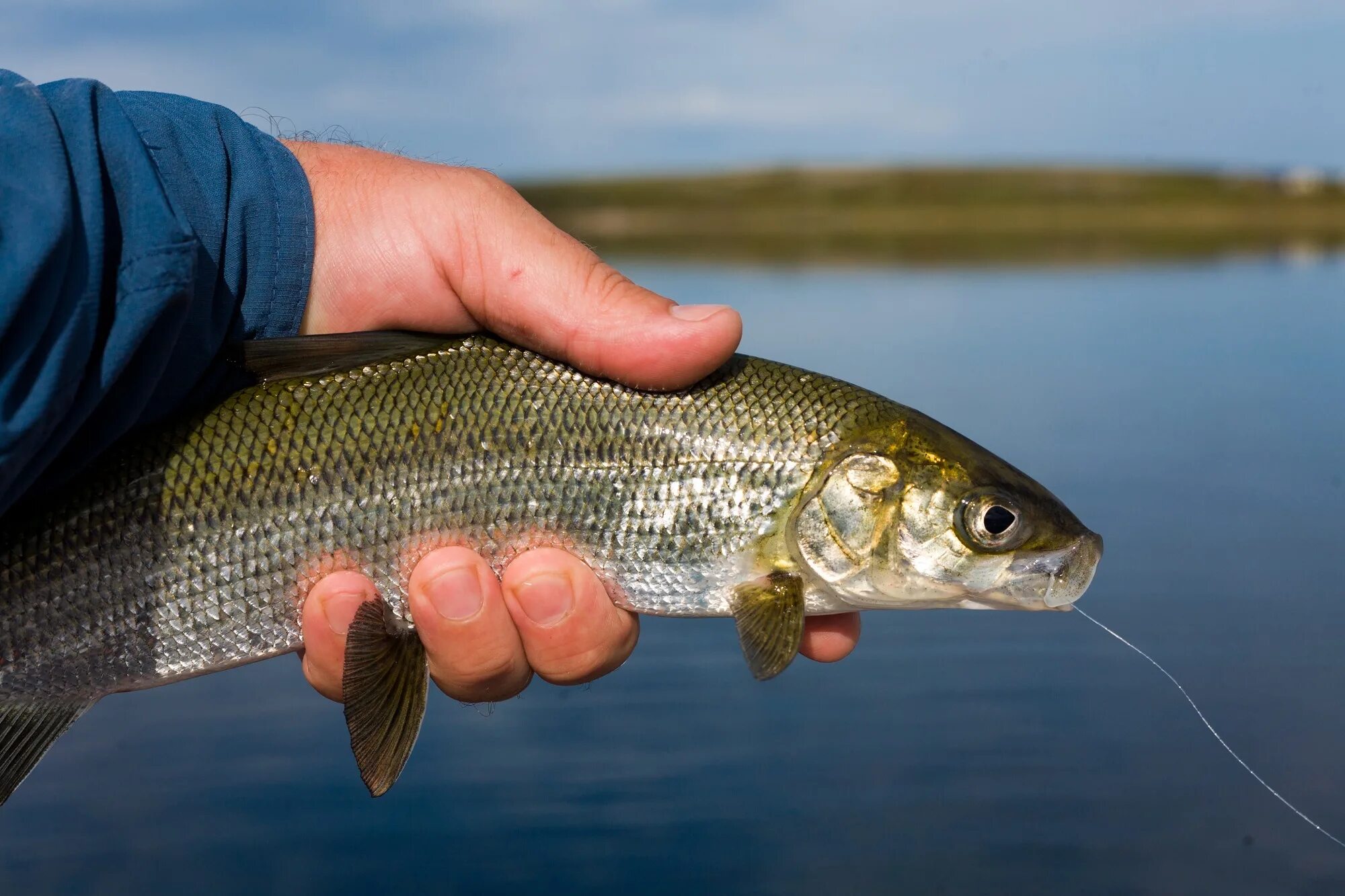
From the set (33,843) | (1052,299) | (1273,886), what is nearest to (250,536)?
(33,843)

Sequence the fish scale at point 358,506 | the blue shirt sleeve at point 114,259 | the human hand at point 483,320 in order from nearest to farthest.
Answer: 1. the blue shirt sleeve at point 114,259
2. the fish scale at point 358,506
3. the human hand at point 483,320

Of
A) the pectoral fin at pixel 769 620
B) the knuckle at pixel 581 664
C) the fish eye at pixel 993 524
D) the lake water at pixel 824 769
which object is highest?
the fish eye at pixel 993 524

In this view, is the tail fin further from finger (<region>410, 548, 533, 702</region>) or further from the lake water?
the lake water

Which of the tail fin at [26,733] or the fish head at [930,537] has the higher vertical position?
the fish head at [930,537]

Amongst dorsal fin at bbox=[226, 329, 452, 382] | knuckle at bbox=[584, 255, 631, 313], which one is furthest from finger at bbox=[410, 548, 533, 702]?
knuckle at bbox=[584, 255, 631, 313]

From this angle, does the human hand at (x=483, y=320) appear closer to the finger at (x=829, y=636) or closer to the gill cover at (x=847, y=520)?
the finger at (x=829, y=636)

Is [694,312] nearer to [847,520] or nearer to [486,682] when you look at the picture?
[847,520]

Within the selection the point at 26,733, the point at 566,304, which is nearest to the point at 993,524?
the point at 566,304

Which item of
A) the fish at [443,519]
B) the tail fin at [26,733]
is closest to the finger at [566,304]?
the fish at [443,519]

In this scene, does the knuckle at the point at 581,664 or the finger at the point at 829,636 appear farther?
the finger at the point at 829,636
